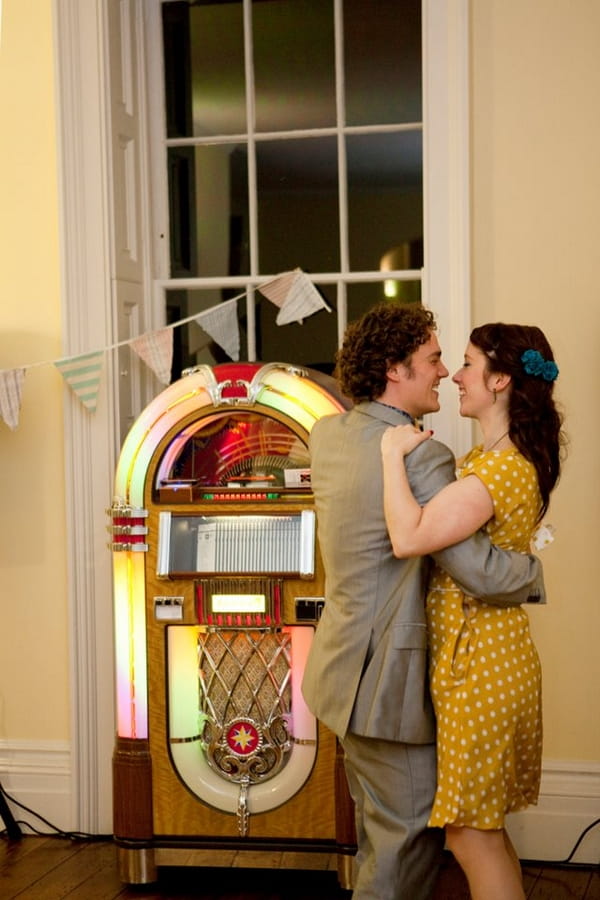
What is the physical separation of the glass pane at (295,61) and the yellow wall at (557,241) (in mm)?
589

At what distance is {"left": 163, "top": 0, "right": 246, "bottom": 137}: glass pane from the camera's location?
4.06 metres

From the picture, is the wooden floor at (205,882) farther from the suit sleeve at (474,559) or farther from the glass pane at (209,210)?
the glass pane at (209,210)

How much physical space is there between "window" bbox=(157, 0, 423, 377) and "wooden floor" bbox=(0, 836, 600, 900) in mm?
1650

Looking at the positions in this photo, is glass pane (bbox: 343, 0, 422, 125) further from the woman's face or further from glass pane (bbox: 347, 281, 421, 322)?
the woman's face

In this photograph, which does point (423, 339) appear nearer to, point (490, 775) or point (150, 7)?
point (490, 775)

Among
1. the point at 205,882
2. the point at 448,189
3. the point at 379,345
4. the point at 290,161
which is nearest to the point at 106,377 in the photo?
the point at 290,161

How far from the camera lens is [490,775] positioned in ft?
8.16

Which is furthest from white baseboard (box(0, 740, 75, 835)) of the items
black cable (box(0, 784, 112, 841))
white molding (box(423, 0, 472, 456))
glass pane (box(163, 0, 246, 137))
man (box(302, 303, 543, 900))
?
glass pane (box(163, 0, 246, 137))

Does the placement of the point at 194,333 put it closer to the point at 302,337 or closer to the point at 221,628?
the point at 302,337

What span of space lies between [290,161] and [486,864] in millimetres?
2437

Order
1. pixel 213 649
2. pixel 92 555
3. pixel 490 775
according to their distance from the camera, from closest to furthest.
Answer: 1. pixel 490 775
2. pixel 213 649
3. pixel 92 555

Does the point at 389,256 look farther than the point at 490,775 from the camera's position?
Yes

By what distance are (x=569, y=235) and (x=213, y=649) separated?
1.62m

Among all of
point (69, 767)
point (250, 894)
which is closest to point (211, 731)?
point (250, 894)
